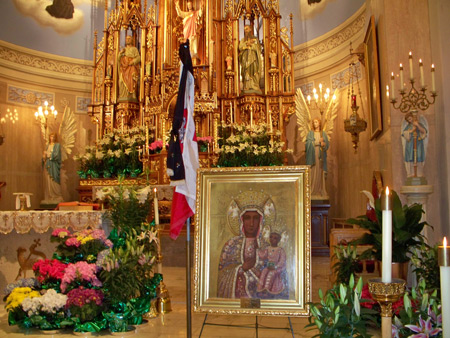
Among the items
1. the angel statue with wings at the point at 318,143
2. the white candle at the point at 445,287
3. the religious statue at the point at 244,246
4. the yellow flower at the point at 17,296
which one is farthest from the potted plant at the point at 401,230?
the angel statue with wings at the point at 318,143

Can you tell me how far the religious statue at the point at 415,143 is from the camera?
5.34 m

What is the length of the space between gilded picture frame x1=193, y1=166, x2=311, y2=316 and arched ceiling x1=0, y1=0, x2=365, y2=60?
9.10 meters

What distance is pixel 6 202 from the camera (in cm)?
1218

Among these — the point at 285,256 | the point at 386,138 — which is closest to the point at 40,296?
the point at 285,256

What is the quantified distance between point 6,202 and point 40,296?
8.53 meters

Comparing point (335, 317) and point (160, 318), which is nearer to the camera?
point (335, 317)

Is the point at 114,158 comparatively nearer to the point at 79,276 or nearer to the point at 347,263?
the point at 79,276

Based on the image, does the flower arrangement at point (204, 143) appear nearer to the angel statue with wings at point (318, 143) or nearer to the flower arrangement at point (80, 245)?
the angel statue with wings at point (318, 143)

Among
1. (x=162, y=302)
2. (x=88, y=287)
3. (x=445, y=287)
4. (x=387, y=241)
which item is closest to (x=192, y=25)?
(x=162, y=302)

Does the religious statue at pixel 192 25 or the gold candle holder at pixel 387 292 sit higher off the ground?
the religious statue at pixel 192 25

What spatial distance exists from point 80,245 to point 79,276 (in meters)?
0.61

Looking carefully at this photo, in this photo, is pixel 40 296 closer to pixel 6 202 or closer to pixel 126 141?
pixel 126 141

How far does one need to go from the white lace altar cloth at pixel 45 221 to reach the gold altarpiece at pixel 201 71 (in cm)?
467

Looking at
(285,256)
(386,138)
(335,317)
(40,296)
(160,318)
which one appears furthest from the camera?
(386,138)
